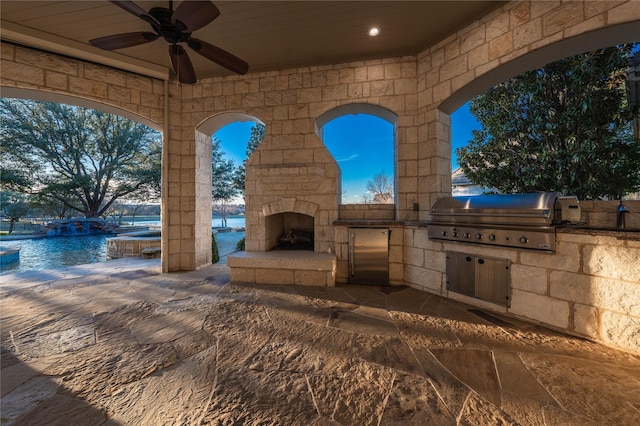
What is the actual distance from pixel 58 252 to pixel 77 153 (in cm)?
504

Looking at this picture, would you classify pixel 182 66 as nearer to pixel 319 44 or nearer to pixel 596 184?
pixel 319 44

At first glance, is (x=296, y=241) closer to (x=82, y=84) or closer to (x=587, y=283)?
(x=587, y=283)

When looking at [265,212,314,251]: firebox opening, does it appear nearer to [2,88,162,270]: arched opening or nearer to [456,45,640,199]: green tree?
[456,45,640,199]: green tree

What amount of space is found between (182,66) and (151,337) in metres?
2.81

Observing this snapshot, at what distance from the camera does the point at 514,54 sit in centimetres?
249

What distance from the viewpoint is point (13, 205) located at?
10477 mm

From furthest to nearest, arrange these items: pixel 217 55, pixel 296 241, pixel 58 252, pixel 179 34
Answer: pixel 58 252 < pixel 296 241 < pixel 217 55 < pixel 179 34

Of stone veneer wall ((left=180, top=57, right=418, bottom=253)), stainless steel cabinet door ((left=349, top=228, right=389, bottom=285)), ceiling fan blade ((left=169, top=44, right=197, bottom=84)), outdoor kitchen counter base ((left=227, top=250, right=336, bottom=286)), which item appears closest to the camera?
ceiling fan blade ((left=169, top=44, right=197, bottom=84))

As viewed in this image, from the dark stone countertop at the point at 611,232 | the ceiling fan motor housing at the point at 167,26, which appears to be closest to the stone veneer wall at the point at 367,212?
the dark stone countertop at the point at 611,232

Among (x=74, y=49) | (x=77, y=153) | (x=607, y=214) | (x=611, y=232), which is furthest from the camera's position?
(x=77, y=153)

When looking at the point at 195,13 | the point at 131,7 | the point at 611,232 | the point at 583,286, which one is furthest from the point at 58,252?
the point at 611,232

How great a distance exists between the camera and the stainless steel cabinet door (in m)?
3.35

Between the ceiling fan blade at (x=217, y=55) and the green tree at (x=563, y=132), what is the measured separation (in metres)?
4.75

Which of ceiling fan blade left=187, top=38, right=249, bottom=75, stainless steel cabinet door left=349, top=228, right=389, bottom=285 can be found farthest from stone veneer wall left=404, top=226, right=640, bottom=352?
ceiling fan blade left=187, top=38, right=249, bottom=75
